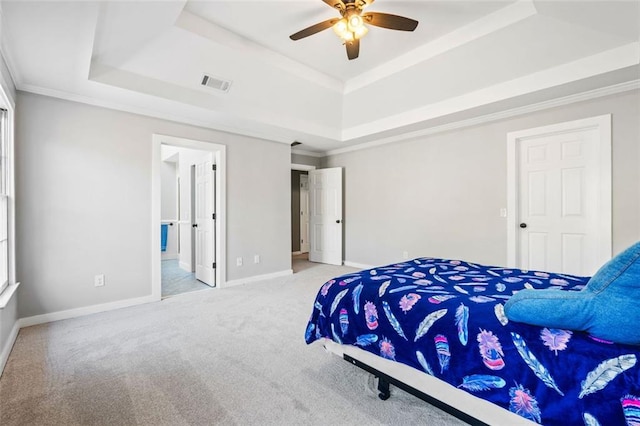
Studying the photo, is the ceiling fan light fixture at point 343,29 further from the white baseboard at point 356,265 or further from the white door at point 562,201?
the white baseboard at point 356,265

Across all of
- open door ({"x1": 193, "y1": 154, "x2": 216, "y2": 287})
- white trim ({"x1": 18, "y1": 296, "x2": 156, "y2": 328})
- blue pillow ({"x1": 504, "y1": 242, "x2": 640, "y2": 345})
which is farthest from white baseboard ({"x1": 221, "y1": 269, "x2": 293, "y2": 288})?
blue pillow ({"x1": 504, "y1": 242, "x2": 640, "y2": 345})

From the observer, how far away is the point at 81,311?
10.4ft

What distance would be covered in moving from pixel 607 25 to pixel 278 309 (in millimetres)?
3892

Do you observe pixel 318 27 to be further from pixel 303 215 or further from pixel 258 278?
pixel 303 215

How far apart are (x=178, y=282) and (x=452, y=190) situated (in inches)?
176

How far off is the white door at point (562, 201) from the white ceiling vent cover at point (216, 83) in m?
3.73

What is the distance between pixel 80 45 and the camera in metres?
2.26

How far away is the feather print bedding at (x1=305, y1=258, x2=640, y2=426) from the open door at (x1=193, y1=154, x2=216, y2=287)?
9.32 feet

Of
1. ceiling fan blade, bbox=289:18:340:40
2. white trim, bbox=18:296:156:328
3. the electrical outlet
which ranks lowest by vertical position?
white trim, bbox=18:296:156:328

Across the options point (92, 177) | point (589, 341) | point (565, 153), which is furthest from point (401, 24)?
point (92, 177)

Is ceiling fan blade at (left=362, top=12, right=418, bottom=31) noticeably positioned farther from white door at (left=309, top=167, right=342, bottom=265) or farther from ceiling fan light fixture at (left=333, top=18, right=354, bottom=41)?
white door at (left=309, top=167, right=342, bottom=265)

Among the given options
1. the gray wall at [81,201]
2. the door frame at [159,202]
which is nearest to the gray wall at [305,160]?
the door frame at [159,202]

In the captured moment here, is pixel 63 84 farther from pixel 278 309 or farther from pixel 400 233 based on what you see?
pixel 400 233

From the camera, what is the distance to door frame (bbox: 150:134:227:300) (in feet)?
12.1
